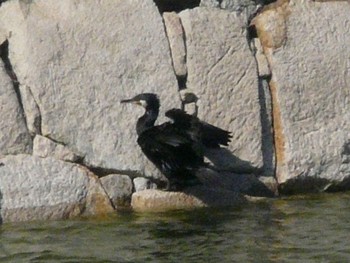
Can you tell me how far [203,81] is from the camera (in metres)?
13.0

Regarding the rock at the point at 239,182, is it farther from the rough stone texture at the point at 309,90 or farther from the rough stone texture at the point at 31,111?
the rough stone texture at the point at 31,111

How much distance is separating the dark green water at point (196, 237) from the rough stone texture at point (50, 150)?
2.56 ft

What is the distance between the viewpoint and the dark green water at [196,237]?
1059 centimetres

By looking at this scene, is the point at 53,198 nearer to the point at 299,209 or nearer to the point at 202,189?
the point at 202,189

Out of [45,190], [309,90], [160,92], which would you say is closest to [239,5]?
[309,90]

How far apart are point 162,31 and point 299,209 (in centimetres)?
229

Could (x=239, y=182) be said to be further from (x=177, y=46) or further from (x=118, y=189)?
(x=177, y=46)

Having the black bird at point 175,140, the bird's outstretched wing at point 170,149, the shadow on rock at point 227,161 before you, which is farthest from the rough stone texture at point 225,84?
the bird's outstretched wing at point 170,149

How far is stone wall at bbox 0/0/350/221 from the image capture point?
12.3 meters

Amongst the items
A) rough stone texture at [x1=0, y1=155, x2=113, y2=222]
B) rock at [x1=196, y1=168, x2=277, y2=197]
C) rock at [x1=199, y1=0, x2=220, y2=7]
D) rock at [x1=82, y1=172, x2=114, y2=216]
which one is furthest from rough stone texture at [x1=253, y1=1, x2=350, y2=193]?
rough stone texture at [x1=0, y1=155, x2=113, y2=222]

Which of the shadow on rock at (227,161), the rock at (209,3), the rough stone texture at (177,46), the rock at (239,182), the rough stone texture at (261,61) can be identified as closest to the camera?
the rock at (239,182)

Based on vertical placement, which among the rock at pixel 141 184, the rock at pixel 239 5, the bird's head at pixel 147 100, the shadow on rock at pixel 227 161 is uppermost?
the rock at pixel 239 5

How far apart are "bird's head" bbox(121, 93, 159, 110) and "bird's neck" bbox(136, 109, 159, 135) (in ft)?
0.16

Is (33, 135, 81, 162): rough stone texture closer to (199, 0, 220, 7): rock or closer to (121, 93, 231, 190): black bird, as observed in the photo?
(121, 93, 231, 190): black bird
